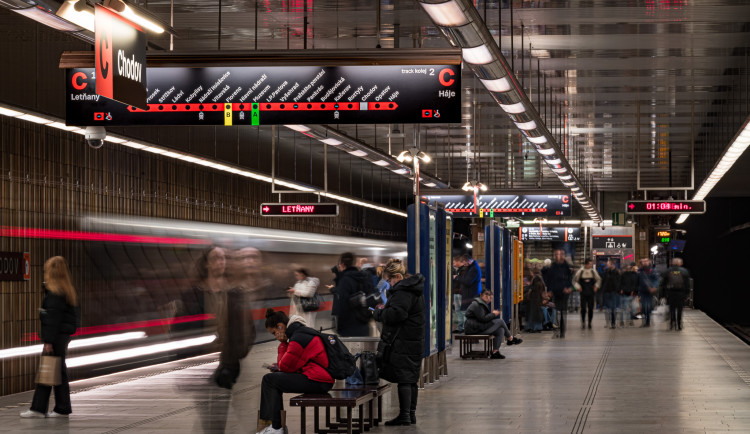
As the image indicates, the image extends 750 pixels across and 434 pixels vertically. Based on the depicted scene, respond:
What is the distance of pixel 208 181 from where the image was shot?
73.1ft

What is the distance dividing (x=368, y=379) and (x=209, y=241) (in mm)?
10486

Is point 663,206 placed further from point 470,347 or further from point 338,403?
point 338,403

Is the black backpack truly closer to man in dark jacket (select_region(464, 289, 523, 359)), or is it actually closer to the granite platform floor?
the granite platform floor

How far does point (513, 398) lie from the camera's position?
1199cm

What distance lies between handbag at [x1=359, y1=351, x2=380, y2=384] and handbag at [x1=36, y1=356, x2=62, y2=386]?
3092 millimetres

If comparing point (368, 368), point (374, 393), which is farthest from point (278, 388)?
point (368, 368)

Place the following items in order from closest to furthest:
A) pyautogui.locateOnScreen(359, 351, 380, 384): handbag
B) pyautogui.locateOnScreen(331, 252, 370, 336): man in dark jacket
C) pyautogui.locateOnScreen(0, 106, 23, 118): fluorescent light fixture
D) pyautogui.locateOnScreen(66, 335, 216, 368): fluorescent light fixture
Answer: pyautogui.locateOnScreen(359, 351, 380, 384): handbag < pyautogui.locateOnScreen(0, 106, 23, 118): fluorescent light fixture < pyautogui.locateOnScreen(66, 335, 216, 368): fluorescent light fixture < pyautogui.locateOnScreen(331, 252, 370, 336): man in dark jacket

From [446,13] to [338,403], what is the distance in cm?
327

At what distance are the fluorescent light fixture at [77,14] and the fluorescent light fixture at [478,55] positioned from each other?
3.91 metres

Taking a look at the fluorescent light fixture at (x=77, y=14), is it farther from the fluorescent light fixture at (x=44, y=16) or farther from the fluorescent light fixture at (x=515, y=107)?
the fluorescent light fixture at (x=515, y=107)

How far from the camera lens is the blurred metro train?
14688mm

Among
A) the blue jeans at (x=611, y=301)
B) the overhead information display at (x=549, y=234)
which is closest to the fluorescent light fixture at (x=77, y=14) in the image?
the blue jeans at (x=611, y=301)

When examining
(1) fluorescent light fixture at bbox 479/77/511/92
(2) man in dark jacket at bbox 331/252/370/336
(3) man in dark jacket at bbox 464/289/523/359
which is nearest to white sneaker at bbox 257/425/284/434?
(1) fluorescent light fixture at bbox 479/77/511/92

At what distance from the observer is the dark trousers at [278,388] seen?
8789mm
